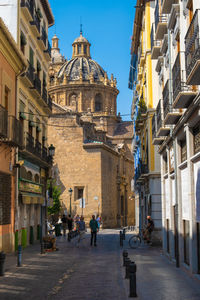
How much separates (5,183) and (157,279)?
845cm

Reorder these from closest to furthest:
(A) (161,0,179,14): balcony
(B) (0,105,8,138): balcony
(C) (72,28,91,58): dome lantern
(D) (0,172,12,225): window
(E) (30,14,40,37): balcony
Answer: (A) (161,0,179,14): balcony < (B) (0,105,8,138): balcony < (D) (0,172,12,225): window < (E) (30,14,40,37): balcony < (C) (72,28,91,58): dome lantern

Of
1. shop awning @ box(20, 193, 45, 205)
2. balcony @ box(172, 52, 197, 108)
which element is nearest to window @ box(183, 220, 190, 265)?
balcony @ box(172, 52, 197, 108)

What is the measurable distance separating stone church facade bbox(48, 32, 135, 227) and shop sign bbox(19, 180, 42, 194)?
28.0ft

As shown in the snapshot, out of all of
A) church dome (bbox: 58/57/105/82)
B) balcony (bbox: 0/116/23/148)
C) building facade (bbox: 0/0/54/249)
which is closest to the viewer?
balcony (bbox: 0/116/23/148)

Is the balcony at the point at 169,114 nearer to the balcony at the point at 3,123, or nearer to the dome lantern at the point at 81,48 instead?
the balcony at the point at 3,123

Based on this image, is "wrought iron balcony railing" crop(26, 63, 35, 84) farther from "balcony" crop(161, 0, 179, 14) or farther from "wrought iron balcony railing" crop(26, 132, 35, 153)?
"balcony" crop(161, 0, 179, 14)

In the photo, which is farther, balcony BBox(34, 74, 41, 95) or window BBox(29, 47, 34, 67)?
window BBox(29, 47, 34, 67)

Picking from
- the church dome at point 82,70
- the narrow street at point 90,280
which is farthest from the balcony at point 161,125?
the church dome at point 82,70

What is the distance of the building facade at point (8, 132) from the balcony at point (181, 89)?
6.52 meters

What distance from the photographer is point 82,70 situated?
7031 cm

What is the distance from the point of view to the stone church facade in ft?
156

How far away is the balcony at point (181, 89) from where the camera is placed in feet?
33.0

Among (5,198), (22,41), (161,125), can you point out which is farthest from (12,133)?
(22,41)

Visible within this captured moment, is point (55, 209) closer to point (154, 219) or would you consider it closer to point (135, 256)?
point (154, 219)
